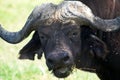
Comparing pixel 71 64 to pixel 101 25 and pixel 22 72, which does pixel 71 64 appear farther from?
pixel 22 72

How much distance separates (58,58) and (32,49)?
1.41 m

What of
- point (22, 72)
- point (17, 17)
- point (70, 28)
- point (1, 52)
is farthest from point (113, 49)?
point (17, 17)

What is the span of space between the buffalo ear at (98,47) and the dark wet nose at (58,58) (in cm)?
74

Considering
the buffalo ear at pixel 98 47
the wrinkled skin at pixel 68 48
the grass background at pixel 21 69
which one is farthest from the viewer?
the grass background at pixel 21 69

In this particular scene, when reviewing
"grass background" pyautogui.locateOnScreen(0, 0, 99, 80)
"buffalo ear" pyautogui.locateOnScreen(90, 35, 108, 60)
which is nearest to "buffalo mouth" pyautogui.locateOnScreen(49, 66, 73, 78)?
"buffalo ear" pyautogui.locateOnScreen(90, 35, 108, 60)

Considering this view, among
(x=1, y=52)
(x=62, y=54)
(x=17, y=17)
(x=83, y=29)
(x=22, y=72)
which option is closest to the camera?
(x=62, y=54)

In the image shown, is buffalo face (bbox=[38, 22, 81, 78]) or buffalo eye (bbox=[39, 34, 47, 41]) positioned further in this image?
buffalo eye (bbox=[39, 34, 47, 41])

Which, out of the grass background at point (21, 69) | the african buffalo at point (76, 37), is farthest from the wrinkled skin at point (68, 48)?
the grass background at point (21, 69)

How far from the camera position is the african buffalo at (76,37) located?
31.8 ft

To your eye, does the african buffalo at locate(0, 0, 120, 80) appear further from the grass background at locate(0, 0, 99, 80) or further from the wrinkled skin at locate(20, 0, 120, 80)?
the grass background at locate(0, 0, 99, 80)

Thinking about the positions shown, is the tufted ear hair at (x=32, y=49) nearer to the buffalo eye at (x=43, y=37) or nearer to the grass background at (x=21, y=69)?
the buffalo eye at (x=43, y=37)

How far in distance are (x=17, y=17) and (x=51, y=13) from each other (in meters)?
11.4

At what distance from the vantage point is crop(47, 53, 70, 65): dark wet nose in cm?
946

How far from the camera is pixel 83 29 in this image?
10.1 m
